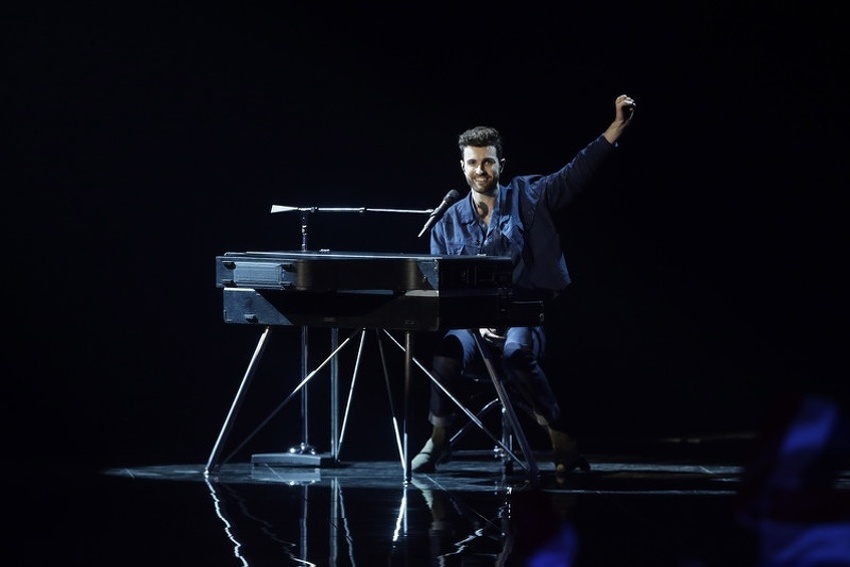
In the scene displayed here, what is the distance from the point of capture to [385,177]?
6.19 m

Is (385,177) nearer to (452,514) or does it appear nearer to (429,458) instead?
(429,458)

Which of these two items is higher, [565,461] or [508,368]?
[508,368]

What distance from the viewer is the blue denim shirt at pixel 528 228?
511 centimetres

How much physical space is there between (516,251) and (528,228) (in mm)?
114

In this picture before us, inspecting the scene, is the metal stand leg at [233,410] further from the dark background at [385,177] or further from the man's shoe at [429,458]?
the dark background at [385,177]

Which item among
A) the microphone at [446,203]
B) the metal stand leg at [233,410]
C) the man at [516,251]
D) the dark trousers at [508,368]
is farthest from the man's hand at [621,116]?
the metal stand leg at [233,410]

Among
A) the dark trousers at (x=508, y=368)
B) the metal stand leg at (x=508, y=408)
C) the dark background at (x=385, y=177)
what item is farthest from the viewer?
the dark background at (x=385, y=177)

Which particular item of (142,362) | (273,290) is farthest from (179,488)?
(142,362)

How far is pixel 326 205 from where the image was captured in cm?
618

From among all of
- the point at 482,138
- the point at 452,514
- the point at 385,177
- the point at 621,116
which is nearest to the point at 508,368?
the point at 482,138

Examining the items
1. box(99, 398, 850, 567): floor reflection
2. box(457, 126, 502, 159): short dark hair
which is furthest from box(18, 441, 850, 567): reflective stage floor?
box(457, 126, 502, 159): short dark hair

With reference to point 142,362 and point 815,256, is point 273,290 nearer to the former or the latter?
point 142,362

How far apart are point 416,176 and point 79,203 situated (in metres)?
1.46

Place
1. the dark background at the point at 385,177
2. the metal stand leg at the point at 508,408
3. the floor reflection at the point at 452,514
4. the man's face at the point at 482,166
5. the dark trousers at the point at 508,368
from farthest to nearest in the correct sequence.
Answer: the dark background at the point at 385,177 < the man's face at the point at 482,166 < the dark trousers at the point at 508,368 < the metal stand leg at the point at 508,408 < the floor reflection at the point at 452,514
